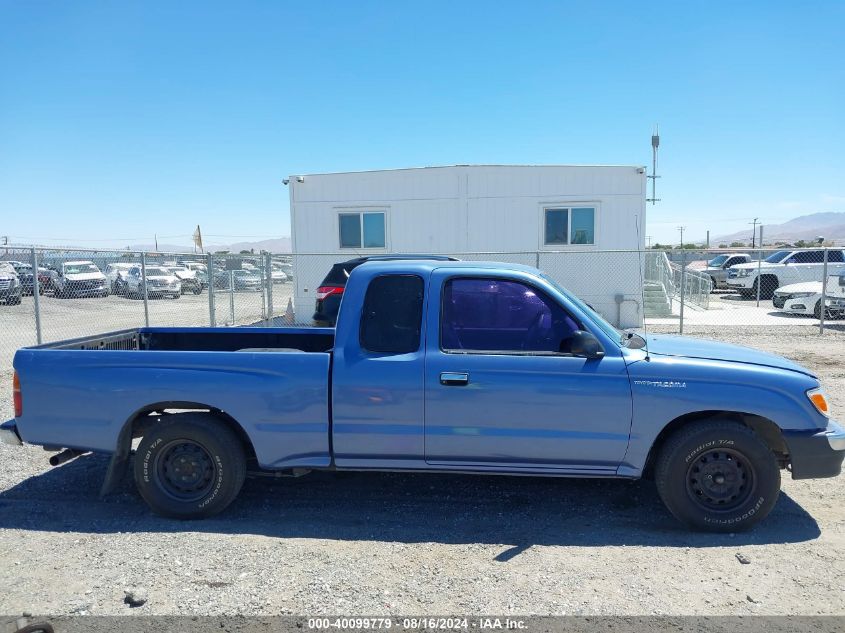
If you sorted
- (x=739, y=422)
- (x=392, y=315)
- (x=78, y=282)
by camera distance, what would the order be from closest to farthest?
(x=739, y=422), (x=392, y=315), (x=78, y=282)

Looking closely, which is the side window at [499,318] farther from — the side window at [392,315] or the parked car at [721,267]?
the parked car at [721,267]

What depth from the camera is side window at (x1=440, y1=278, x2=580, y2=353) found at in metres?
4.17

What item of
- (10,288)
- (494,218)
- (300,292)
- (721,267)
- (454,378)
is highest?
(494,218)

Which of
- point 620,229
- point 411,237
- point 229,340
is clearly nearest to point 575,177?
point 620,229

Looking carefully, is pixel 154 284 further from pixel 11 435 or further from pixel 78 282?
pixel 11 435

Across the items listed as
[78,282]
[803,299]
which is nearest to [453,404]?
[78,282]

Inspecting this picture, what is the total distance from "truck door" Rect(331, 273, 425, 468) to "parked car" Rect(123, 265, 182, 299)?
18861 millimetres

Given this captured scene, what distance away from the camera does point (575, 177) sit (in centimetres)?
1444

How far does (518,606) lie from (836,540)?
2.34 metres

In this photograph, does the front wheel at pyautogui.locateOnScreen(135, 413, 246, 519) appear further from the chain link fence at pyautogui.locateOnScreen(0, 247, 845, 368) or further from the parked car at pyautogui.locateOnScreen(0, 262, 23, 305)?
the parked car at pyautogui.locateOnScreen(0, 262, 23, 305)

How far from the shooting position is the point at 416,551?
3832mm

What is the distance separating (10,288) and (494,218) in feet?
40.9

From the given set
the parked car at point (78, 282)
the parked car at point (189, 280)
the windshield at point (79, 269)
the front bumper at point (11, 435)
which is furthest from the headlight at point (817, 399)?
the parked car at point (189, 280)

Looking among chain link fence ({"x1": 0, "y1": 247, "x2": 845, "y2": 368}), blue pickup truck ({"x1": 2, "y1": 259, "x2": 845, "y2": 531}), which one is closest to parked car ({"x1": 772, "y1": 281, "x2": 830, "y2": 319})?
chain link fence ({"x1": 0, "y1": 247, "x2": 845, "y2": 368})
